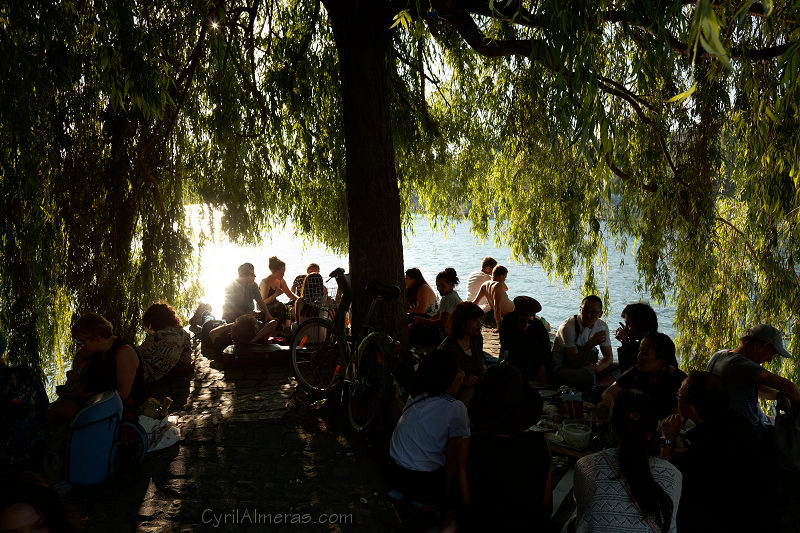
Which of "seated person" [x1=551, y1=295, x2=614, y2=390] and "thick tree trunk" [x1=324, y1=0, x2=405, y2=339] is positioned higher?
"thick tree trunk" [x1=324, y1=0, x2=405, y2=339]

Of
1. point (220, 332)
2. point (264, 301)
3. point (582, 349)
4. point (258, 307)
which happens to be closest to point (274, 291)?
point (264, 301)

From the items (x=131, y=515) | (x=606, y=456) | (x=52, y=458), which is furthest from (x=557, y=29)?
(x=52, y=458)

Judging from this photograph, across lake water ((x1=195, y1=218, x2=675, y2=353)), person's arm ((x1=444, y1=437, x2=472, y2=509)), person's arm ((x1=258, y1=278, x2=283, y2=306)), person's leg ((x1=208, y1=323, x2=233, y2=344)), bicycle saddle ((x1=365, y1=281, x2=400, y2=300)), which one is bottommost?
lake water ((x1=195, y1=218, x2=675, y2=353))

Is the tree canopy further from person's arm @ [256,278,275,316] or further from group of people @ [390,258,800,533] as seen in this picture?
group of people @ [390,258,800,533]

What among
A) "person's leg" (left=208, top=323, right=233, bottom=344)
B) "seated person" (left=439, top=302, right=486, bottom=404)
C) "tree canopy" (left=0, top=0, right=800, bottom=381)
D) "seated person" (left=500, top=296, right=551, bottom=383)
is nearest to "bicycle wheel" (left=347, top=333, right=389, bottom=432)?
"seated person" (left=439, top=302, right=486, bottom=404)

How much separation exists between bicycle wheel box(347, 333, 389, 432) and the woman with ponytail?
255 centimetres

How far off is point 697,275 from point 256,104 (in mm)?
6229

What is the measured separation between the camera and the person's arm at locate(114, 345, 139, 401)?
183 inches

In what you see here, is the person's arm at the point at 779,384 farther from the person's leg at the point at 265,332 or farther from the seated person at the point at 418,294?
the person's leg at the point at 265,332

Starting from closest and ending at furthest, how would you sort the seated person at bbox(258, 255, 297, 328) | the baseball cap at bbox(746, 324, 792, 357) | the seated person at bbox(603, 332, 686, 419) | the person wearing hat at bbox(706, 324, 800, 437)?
the person wearing hat at bbox(706, 324, 800, 437), the baseball cap at bbox(746, 324, 792, 357), the seated person at bbox(603, 332, 686, 419), the seated person at bbox(258, 255, 297, 328)

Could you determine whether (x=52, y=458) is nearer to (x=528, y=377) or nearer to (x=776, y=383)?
(x=528, y=377)

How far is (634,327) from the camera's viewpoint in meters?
5.45

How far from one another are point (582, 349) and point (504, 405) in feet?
11.1

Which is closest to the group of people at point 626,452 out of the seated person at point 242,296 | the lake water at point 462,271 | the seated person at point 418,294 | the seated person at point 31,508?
the seated person at point 31,508
